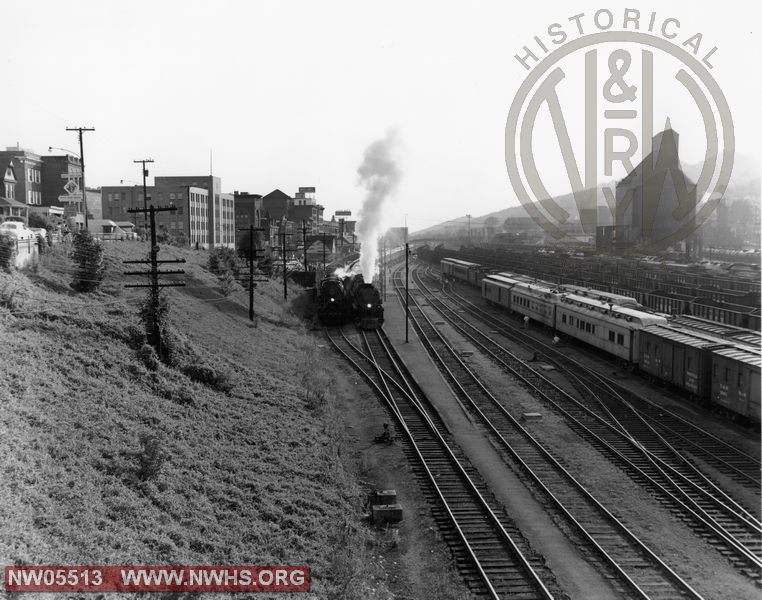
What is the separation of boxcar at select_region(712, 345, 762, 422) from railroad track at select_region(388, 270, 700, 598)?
6958 mm

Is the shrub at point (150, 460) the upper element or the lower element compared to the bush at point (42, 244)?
lower

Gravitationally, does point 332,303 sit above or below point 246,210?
below

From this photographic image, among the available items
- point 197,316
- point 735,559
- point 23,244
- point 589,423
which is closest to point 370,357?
point 197,316

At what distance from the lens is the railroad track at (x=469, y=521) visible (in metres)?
13.2

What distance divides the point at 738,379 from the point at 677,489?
6.56 meters

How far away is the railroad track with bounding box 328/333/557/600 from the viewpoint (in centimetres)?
1324

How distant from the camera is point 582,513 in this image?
16.4 meters

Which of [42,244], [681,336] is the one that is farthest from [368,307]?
[681,336]

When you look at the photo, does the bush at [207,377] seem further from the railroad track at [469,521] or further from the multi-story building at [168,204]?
the multi-story building at [168,204]

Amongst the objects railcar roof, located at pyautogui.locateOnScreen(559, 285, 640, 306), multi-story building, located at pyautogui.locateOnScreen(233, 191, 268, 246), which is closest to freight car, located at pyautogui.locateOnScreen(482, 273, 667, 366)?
railcar roof, located at pyautogui.locateOnScreen(559, 285, 640, 306)

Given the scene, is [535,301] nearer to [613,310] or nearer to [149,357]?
[613,310]

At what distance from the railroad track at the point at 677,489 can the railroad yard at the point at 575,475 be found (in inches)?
1.7

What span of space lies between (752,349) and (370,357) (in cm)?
1860

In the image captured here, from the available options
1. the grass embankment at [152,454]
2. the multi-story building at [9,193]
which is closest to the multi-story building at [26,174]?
the multi-story building at [9,193]
